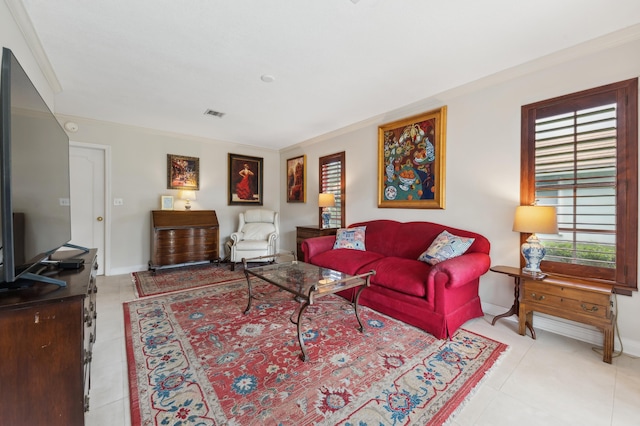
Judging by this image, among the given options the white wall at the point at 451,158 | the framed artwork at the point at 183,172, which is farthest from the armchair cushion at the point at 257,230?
the framed artwork at the point at 183,172

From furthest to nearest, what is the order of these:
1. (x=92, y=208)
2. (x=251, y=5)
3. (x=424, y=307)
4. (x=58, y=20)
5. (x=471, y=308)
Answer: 1. (x=92, y=208)
2. (x=471, y=308)
3. (x=424, y=307)
4. (x=58, y=20)
5. (x=251, y=5)

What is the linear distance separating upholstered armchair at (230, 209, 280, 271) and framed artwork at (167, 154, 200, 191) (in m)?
1.10

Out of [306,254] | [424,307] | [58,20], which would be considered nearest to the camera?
[58,20]

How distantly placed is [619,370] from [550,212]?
1.18 meters

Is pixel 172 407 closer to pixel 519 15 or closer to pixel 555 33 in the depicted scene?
pixel 519 15

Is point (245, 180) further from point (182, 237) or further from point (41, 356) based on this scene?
point (41, 356)

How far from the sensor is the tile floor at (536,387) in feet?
→ 4.66

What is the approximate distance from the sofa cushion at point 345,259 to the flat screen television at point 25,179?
238 cm

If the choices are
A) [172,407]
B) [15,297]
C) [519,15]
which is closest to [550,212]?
[519,15]

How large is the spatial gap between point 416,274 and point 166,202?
14.2 ft

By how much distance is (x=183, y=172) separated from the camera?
4.91 meters

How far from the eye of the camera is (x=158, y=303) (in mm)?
2971

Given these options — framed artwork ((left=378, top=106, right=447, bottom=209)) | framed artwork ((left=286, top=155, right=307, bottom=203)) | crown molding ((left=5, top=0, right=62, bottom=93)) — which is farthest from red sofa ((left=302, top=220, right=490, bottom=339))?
crown molding ((left=5, top=0, right=62, bottom=93))

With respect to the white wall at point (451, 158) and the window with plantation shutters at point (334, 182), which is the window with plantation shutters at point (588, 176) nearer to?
the white wall at point (451, 158)
